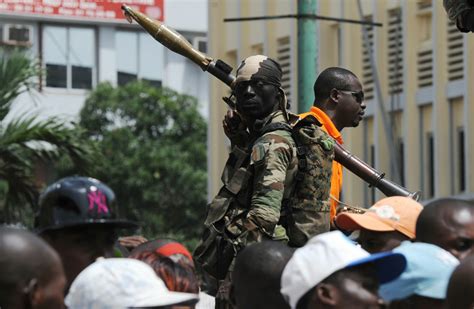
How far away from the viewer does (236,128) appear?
9539mm

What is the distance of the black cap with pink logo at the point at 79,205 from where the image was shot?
6.89 meters

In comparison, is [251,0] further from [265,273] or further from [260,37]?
[265,273]

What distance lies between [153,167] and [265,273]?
149 feet

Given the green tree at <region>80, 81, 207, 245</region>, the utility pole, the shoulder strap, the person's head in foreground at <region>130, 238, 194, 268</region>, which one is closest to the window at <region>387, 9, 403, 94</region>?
the green tree at <region>80, 81, 207, 245</region>

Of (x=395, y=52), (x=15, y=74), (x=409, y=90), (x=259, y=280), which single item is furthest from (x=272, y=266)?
(x=395, y=52)

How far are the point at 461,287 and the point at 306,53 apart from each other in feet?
21.3

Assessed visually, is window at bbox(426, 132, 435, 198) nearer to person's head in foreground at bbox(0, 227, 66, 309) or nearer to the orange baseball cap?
the orange baseball cap

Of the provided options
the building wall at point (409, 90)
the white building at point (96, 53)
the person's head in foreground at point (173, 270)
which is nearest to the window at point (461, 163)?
the building wall at point (409, 90)

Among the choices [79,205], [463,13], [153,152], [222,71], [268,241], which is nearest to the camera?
[79,205]

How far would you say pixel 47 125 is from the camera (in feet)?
72.7

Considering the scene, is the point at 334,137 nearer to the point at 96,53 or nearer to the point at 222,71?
the point at 222,71

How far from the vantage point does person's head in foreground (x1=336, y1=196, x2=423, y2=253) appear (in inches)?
320

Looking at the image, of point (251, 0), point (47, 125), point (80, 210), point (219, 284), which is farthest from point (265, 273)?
point (251, 0)

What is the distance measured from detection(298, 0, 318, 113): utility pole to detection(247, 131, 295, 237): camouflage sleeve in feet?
12.3
